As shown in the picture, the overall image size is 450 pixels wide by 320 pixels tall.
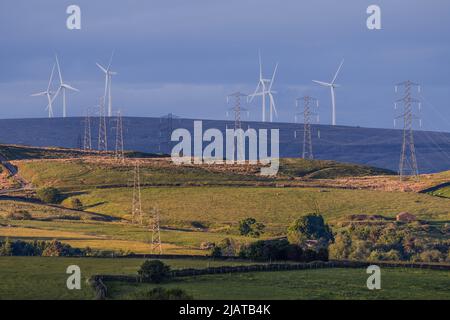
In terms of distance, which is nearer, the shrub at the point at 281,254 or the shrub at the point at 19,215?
the shrub at the point at 281,254

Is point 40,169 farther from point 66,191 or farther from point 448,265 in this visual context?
point 448,265

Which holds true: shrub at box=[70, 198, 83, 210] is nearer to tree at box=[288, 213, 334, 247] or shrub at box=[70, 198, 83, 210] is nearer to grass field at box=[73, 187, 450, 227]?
grass field at box=[73, 187, 450, 227]

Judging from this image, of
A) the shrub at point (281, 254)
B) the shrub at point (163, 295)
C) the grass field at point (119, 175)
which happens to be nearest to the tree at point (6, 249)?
the shrub at point (281, 254)

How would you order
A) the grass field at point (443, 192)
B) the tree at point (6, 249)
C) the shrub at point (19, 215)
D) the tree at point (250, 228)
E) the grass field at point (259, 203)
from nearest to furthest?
1. the tree at point (6, 249)
2. the tree at point (250, 228)
3. the shrub at point (19, 215)
4. the grass field at point (259, 203)
5. the grass field at point (443, 192)

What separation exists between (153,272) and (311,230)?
5381cm

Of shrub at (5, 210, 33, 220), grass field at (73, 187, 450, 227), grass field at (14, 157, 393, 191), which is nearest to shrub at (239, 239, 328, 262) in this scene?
grass field at (73, 187, 450, 227)

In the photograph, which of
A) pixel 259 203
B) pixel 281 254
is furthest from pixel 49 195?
pixel 281 254

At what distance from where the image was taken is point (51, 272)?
7925cm

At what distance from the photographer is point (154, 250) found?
10250cm

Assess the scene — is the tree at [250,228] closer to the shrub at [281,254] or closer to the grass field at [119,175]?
the shrub at [281,254]

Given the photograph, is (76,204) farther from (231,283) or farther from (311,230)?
(231,283)

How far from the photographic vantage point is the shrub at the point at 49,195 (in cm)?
16038

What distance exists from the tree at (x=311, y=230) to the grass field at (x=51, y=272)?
35.7 meters
